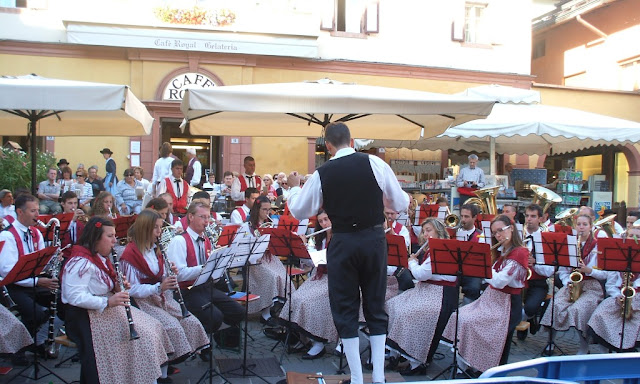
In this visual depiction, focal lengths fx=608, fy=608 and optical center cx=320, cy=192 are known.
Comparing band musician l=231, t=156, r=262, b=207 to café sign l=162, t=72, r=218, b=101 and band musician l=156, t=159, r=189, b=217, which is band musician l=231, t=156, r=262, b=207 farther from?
café sign l=162, t=72, r=218, b=101

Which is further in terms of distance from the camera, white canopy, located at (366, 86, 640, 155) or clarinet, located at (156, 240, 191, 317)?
white canopy, located at (366, 86, 640, 155)

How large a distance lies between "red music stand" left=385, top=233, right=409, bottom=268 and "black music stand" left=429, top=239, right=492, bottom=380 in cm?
37

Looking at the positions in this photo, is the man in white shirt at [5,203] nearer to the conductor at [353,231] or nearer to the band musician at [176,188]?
the band musician at [176,188]

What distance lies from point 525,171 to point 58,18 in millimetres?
12129

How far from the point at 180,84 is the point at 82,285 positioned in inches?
463

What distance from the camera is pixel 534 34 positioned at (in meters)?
25.5

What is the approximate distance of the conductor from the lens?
418 cm

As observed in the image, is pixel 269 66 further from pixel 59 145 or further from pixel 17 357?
pixel 17 357

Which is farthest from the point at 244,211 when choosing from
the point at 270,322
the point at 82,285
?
the point at 82,285

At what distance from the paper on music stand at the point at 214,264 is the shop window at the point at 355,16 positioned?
12.9 m

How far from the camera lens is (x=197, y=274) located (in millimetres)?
5375

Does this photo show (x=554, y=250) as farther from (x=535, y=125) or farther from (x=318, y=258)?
(x=535, y=125)

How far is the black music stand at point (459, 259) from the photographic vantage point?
16.3ft

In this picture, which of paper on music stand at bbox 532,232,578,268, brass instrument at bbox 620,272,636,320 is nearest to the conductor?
paper on music stand at bbox 532,232,578,268
